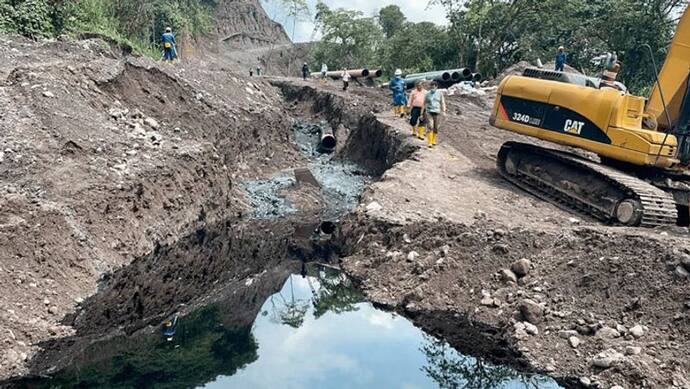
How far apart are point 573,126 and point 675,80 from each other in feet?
5.44

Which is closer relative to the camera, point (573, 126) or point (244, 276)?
point (244, 276)

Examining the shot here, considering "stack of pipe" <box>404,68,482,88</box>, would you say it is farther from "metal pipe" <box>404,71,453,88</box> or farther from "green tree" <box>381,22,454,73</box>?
"green tree" <box>381,22,454,73</box>

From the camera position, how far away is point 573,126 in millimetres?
10062

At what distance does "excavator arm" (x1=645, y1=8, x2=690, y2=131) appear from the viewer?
9.02 m

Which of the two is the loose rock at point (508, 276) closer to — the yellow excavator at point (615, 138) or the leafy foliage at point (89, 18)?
the yellow excavator at point (615, 138)

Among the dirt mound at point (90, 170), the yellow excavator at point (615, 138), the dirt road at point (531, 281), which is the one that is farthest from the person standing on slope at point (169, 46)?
the yellow excavator at point (615, 138)

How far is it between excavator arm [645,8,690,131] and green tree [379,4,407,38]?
40107mm

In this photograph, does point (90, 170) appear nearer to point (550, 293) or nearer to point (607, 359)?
point (550, 293)

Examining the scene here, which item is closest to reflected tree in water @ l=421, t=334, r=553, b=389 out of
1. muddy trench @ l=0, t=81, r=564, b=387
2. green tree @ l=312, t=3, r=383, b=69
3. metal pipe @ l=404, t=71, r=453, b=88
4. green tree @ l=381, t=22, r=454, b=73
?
muddy trench @ l=0, t=81, r=564, b=387

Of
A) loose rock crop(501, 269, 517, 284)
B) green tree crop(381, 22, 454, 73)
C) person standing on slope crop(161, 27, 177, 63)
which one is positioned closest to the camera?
loose rock crop(501, 269, 517, 284)

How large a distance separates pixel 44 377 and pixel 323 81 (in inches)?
891

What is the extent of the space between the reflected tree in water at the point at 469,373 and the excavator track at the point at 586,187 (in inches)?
143

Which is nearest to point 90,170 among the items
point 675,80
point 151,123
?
point 151,123

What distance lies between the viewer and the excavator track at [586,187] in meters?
8.82
